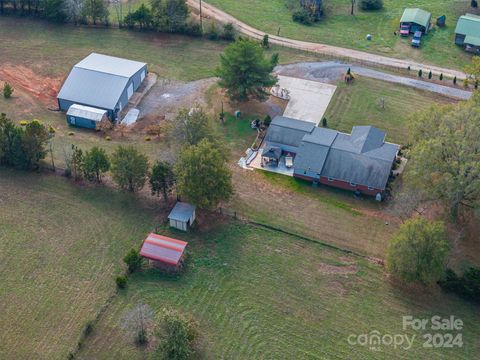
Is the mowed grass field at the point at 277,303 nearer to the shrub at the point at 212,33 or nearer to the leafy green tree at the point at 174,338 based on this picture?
the leafy green tree at the point at 174,338

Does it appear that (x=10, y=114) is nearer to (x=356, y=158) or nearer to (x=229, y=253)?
(x=229, y=253)

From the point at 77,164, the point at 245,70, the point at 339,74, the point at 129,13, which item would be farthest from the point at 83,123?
the point at 339,74

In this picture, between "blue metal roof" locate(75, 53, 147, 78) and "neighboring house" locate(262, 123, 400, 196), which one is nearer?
"neighboring house" locate(262, 123, 400, 196)

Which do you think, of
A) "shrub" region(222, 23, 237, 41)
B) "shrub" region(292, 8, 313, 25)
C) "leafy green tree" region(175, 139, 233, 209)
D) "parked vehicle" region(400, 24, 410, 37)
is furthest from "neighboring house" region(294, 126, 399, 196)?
"shrub" region(292, 8, 313, 25)

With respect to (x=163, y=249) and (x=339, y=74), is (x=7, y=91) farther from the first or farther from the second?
(x=339, y=74)

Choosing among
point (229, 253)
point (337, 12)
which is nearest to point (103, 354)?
point (229, 253)

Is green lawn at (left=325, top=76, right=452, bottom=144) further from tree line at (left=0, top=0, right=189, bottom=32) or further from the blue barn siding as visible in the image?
the blue barn siding
